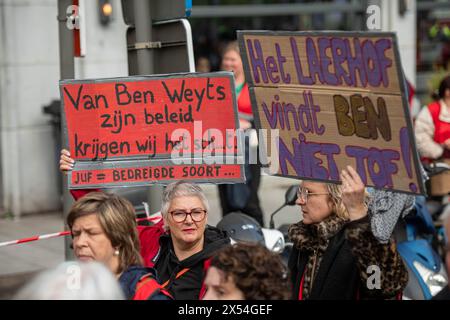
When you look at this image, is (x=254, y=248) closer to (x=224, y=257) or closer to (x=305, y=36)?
(x=224, y=257)

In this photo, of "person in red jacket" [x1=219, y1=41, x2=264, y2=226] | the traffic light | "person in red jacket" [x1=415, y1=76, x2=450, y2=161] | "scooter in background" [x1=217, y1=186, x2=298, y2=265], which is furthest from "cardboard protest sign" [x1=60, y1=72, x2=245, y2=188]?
the traffic light

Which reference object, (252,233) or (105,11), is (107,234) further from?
(105,11)

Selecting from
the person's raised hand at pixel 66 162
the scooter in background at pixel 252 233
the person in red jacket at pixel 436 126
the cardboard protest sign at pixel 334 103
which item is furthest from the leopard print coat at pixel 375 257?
the person in red jacket at pixel 436 126

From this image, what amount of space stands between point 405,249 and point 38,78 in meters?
6.03

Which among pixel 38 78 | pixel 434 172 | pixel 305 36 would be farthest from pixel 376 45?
pixel 38 78

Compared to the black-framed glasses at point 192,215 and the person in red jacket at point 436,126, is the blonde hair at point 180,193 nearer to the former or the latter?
the black-framed glasses at point 192,215

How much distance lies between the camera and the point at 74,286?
3518mm

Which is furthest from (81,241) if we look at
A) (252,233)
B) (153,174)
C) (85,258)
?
(252,233)

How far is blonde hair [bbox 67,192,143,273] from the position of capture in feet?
14.4

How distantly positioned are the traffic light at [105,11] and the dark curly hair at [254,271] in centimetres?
874

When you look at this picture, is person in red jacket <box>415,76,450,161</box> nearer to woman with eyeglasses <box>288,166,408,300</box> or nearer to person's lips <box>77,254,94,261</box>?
woman with eyeglasses <box>288,166,408,300</box>

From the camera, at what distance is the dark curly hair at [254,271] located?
366 cm

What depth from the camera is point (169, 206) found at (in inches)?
203

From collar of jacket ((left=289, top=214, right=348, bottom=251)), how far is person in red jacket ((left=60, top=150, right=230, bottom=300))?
0.49 meters
